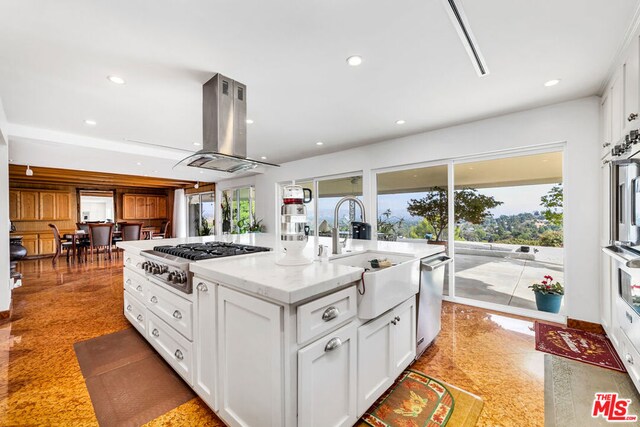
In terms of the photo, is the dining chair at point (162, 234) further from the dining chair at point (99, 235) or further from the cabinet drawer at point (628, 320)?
the cabinet drawer at point (628, 320)

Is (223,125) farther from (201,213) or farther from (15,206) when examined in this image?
(15,206)

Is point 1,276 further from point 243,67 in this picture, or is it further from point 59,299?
point 243,67

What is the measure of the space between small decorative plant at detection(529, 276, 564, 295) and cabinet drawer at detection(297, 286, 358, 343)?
2.89m

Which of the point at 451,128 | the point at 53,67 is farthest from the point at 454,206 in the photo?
the point at 53,67

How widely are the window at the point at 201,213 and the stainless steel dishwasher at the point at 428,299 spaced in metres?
7.14

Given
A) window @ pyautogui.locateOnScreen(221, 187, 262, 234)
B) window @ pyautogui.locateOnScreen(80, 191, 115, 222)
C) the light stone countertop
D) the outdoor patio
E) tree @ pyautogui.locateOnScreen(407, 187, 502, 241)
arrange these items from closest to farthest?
the light stone countertop
the outdoor patio
tree @ pyautogui.locateOnScreen(407, 187, 502, 241)
window @ pyautogui.locateOnScreen(221, 187, 262, 234)
window @ pyautogui.locateOnScreen(80, 191, 115, 222)

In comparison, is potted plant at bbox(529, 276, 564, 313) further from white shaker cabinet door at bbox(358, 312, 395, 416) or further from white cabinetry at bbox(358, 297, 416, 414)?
white shaker cabinet door at bbox(358, 312, 395, 416)

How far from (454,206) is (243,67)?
3077 millimetres

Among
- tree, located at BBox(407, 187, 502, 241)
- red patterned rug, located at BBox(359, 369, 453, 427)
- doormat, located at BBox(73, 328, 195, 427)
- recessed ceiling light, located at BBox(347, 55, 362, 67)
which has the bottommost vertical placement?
red patterned rug, located at BBox(359, 369, 453, 427)

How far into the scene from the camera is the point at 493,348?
2291mm

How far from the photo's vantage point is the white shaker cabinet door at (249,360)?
104 cm

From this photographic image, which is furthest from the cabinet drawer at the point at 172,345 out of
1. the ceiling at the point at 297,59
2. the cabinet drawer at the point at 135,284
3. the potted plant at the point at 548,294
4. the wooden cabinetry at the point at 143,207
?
the wooden cabinetry at the point at 143,207

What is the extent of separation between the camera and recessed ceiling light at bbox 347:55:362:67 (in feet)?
6.60

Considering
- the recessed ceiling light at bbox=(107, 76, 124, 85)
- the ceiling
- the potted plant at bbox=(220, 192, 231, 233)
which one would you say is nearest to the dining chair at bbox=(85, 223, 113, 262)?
the potted plant at bbox=(220, 192, 231, 233)
